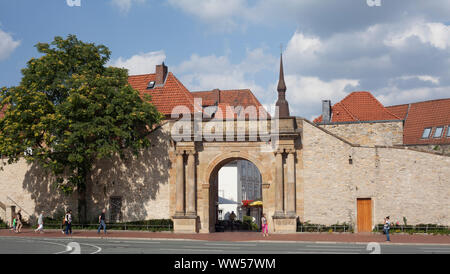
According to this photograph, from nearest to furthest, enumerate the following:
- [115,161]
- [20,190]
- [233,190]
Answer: [115,161], [20,190], [233,190]

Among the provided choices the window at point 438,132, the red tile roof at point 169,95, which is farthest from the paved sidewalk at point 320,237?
the window at point 438,132

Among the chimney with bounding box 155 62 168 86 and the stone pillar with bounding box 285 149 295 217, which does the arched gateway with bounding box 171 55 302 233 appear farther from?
the chimney with bounding box 155 62 168 86

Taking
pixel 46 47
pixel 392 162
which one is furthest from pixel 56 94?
pixel 392 162

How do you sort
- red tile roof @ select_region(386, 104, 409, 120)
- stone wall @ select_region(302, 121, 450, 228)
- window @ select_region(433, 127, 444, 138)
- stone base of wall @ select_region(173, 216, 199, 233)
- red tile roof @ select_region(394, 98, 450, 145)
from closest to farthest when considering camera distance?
stone wall @ select_region(302, 121, 450, 228) < stone base of wall @ select_region(173, 216, 199, 233) < window @ select_region(433, 127, 444, 138) < red tile roof @ select_region(394, 98, 450, 145) < red tile roof @ select_region(386, 104, 409, 120)

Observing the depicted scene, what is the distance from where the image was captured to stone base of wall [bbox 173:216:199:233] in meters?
35.4

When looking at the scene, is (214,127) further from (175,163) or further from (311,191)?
(311,191)

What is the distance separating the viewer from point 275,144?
35.0 m

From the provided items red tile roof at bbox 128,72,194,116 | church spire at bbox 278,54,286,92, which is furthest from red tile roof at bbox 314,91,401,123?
red tile roof at bbox 128,72,194,116

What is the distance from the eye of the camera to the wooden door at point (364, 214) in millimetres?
34750

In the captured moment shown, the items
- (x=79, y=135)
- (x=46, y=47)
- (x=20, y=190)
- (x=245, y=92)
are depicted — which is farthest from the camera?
(x=245, y=92)

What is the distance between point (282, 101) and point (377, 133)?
10.3m

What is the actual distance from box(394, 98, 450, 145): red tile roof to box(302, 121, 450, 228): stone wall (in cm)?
1618

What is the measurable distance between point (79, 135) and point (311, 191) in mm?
15142

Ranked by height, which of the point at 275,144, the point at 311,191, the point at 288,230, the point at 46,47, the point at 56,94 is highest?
the point at 46,47
